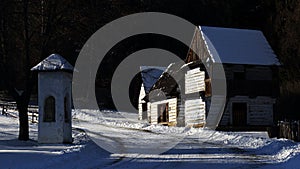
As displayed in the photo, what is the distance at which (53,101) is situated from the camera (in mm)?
25062

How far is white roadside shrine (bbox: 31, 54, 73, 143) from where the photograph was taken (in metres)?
24.8

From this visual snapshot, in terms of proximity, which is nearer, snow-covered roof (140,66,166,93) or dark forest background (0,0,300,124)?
dark forest background (0,0,300,124)

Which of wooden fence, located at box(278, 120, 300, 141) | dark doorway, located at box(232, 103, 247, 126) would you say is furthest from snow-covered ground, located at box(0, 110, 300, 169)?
dark doorway, located at box(232, 103, 247, 126)

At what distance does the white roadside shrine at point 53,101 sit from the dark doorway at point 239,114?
18.9 metres

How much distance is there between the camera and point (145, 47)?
7069 cm

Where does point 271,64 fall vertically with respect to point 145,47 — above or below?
below

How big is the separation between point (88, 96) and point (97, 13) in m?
38.9

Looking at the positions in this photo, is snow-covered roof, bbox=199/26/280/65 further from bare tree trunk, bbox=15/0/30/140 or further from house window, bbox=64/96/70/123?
house window, bbox=64/96/70/123

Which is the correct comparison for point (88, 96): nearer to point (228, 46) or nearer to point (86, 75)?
point (86, 75)

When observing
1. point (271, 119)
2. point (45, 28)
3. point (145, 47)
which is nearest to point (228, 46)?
point (271, 119)

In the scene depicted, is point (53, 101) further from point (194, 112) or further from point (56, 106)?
point (194, 112)

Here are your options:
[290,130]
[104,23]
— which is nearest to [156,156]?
[290,130]

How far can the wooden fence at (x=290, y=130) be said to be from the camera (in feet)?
86.0

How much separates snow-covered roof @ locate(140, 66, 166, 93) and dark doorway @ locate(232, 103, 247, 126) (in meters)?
17.3
